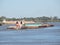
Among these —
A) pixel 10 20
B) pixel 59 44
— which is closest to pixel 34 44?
pixel 59 44

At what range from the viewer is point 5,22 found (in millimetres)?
67688

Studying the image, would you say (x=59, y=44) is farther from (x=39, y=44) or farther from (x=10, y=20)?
(x=10, y=20)

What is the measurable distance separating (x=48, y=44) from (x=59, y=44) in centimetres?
60

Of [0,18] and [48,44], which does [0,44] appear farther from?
[0,18]

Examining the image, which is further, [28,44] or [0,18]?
[0,18]

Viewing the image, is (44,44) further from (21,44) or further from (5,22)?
(5,22)

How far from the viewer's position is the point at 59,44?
14.9 metres

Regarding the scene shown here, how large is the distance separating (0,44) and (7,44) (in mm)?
401

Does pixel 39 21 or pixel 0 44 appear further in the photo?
pixel 39 21

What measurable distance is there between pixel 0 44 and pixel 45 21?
55.2 metres

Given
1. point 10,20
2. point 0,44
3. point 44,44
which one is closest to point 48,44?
point 44,44

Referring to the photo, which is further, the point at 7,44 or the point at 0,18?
the point at 0,18

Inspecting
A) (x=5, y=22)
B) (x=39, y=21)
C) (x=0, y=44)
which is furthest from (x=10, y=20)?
(x=0, y=44)

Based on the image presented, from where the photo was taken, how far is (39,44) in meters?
15.1
